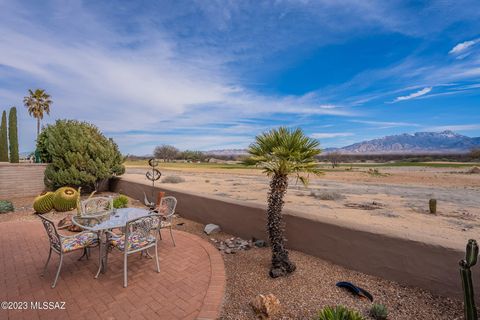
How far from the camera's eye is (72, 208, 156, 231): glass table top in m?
3.88

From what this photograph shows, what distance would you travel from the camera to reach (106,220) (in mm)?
4418

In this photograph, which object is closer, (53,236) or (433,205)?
(53,236)

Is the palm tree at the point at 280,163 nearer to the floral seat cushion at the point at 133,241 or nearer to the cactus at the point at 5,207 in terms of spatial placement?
the floral seat cushion at the point at 133,241

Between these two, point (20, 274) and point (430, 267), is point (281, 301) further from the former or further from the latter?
point (20, 274)

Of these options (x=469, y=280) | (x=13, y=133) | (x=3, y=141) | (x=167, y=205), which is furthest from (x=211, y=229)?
(x=3, y=141)

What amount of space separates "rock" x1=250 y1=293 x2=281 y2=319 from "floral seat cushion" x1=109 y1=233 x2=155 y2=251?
2148 mm

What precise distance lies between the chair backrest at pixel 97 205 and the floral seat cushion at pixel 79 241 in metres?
0.92

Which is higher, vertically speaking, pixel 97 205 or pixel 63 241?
pixel 97 205

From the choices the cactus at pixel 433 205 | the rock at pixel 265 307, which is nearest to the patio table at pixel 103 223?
the rock at pixel 265 307

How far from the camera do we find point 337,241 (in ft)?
13.8

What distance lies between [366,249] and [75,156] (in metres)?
12.0

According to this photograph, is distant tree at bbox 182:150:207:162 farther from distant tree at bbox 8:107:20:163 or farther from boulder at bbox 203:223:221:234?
boulder at bbox 203:223:221:234

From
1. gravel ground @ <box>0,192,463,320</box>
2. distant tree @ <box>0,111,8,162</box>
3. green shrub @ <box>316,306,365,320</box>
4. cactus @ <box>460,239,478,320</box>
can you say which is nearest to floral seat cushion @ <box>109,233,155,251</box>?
gravel ground @ <box>0,192,463,320</box>

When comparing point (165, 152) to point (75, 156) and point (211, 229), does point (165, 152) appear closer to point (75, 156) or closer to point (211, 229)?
point (75, 156)
